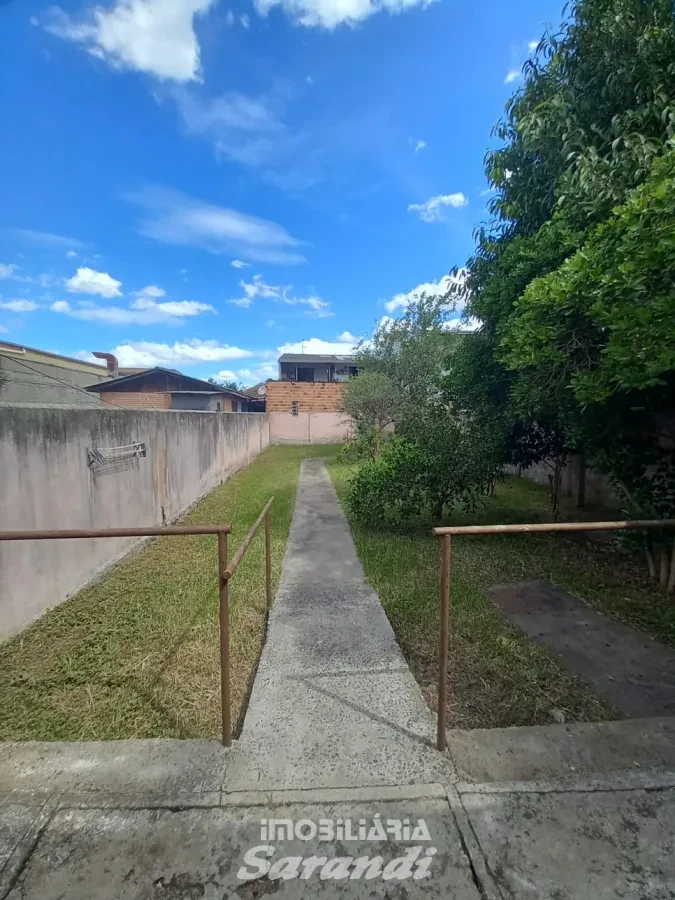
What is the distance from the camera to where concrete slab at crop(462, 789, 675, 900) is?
141cm

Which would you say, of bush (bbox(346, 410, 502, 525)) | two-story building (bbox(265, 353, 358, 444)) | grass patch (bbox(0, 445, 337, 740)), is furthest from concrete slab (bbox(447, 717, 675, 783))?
two-story building (bbox(265, 353, 358, 444))

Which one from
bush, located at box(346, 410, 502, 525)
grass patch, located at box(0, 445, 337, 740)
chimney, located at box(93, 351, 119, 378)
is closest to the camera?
grass patch, located at box(0, 445, 337, 740)

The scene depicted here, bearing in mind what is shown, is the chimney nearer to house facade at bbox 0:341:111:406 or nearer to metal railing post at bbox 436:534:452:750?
house facade at bbox 0:341:111:406

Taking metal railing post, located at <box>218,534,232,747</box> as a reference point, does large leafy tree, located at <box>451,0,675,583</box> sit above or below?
above

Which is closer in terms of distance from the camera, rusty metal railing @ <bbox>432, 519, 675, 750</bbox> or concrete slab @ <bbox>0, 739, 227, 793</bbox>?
concrete slab @ <bbox>0, 739, 227, 793</bbox>

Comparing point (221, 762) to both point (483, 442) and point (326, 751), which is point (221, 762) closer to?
point (326, 751)

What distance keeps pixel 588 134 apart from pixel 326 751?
4.94 meters

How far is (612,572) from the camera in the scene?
15.1 ft

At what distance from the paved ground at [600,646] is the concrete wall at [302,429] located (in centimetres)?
2043

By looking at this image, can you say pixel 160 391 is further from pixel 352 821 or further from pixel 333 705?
pixel 352 821

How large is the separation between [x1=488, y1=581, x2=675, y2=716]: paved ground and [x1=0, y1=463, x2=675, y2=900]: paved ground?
34cm

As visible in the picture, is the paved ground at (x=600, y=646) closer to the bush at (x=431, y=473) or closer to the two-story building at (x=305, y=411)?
the bush at (x=431, y=473)

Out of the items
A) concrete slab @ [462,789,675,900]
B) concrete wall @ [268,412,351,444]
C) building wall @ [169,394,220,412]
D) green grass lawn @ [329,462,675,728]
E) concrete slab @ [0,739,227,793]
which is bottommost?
green grass lawn @ [329,462,675,728]

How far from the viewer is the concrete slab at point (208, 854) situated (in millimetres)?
1404
